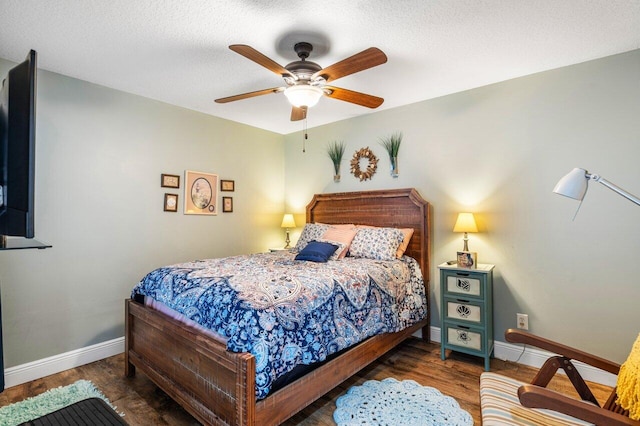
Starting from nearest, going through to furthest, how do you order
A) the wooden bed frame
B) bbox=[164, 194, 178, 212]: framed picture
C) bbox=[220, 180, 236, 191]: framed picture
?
the wooden bed frame < bbox=[164, 194, 178, 212]: framed picture < bbox=[220, 180, 236, 191]: framed picture

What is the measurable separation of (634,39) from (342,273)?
8.80ft

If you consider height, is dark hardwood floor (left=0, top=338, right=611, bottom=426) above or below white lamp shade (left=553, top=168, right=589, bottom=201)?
below

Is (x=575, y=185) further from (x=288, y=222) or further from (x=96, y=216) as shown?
(x=96, y=216)

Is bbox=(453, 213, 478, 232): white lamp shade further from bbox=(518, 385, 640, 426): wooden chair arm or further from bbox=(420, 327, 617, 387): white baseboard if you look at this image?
bbox=(518, 385, 640, 426): wooden chair arm

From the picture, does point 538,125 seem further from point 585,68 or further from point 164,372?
point 164,372

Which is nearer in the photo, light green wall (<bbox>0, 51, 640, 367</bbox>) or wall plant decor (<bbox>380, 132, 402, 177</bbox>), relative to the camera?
light green wall (<bbox>0, 51, 640, 367</bbox>)

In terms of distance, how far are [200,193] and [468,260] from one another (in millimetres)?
2946

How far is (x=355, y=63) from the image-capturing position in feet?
6.68

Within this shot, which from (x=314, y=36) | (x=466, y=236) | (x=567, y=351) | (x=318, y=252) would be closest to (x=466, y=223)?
(x=466, y=236)

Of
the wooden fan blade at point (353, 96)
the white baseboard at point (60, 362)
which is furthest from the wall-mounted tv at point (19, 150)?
the white baseboard at point (60, 362)

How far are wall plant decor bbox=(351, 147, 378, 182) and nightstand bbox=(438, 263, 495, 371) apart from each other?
1.45 metres

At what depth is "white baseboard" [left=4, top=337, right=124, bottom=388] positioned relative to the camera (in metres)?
2.54

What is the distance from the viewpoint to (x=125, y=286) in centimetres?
320

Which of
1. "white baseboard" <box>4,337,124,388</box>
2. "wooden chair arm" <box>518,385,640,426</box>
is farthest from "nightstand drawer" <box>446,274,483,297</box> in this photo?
"white baseboard" <box>4,337,124,388</box>
